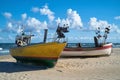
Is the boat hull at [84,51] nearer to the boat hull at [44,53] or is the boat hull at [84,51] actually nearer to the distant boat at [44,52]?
the distant boat at [44,52]

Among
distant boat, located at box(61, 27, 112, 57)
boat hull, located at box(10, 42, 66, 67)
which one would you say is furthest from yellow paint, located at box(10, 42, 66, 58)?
distant boat, located at box(61, 27, 112, 57)

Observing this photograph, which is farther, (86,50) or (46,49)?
(86,50)

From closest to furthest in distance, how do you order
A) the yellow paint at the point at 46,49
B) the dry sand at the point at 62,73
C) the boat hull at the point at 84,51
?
the dry sand at the point at 62,73 < the yellow paint at the point at 46,49 < the boat hull at the point at 84,51

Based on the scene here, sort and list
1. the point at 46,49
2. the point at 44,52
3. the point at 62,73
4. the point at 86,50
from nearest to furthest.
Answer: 1. the point at 62,73
2. the point at 46,49
3. the point at 44,52
4. the point at 86,50

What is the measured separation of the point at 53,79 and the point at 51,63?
158 inches

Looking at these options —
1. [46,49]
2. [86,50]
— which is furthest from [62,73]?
[86,50]

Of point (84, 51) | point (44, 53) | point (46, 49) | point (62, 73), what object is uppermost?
point (46, 49)

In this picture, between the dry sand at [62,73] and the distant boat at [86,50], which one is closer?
the dry sand at [62,73]

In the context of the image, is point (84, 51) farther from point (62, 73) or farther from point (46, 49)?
point (62, 73)

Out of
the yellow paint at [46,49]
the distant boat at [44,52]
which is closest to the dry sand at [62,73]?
the distant boat at [44,52]

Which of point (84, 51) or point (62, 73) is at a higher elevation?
point (84, 51)

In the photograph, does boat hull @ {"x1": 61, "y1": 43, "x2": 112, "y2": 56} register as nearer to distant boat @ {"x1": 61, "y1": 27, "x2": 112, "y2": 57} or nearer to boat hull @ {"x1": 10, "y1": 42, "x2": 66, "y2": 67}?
distant boat @ {"x1": 61, "y1": 27, "x2": 112, "y2": 57}

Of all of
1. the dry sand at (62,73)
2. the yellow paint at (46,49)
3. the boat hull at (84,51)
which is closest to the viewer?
the dry sand at (62,73)

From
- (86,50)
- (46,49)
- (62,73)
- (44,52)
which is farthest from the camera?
(86,50)
